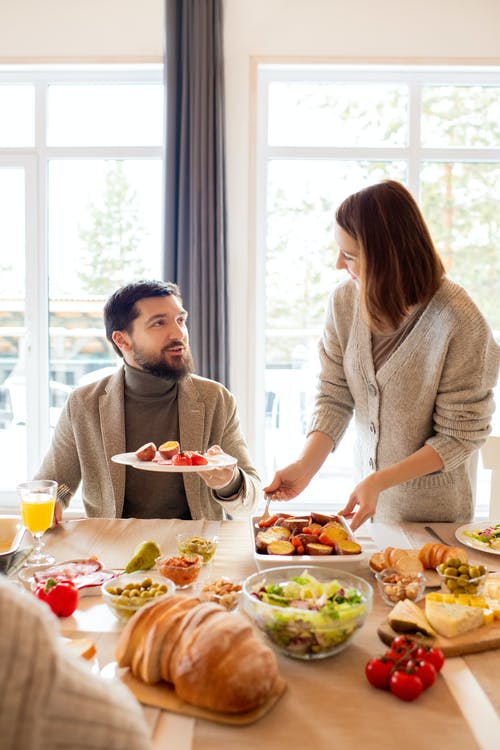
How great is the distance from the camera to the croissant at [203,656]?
1011mm

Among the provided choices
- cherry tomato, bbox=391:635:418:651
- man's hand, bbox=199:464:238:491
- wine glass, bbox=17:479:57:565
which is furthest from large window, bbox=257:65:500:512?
cherry tomato, bbox=391:635:418:651

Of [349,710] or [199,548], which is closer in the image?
[349,710]

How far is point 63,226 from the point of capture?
471 centimetres

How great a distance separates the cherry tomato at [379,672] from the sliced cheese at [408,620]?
0.50ft

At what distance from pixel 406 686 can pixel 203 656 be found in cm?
30

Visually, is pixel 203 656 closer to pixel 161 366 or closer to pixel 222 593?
pixel 222 593

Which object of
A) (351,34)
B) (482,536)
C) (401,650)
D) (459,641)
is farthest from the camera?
(351,34)

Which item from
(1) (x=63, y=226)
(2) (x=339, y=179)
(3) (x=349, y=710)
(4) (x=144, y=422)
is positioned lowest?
(3) (x=349, y=710)

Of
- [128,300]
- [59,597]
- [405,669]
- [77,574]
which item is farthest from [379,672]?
[128,300]

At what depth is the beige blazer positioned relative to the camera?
90.9 inches

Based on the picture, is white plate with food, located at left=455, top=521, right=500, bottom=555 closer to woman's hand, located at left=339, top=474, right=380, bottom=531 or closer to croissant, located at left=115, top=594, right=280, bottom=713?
woman's hand, located at left=339, top=474, right=380, bottom=531

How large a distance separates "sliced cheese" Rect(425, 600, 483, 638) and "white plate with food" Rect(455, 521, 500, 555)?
0.47m

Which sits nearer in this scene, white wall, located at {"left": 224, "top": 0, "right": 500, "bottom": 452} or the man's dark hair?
the man's dark hair

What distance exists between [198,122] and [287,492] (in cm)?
280
